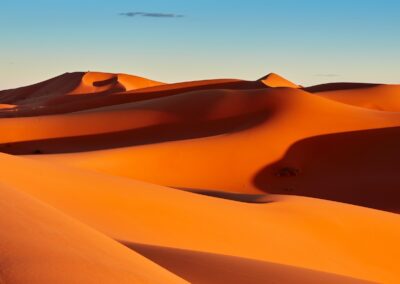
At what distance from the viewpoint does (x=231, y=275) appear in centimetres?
498

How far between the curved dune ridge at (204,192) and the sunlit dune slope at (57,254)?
0.04 ft

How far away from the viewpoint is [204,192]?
13594mm

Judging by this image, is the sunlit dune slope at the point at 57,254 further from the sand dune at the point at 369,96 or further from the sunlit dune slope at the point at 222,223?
the sand dune at the point at 369,96

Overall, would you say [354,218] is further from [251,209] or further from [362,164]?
[362,164]

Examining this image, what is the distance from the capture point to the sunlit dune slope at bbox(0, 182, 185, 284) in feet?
9.42

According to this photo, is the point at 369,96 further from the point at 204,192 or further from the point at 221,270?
the point at 221,270

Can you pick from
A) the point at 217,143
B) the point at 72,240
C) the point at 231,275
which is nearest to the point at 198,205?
the point at 231,275

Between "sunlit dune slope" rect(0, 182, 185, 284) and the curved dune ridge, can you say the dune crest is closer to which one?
the curved dune ridge

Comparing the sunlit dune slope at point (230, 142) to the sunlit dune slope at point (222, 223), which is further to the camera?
the sunlit dune slope at point (230, 142)

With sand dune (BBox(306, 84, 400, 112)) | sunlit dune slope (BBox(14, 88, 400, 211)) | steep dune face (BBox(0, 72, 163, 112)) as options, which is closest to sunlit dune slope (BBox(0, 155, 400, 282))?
sunlit dune slope (BBox(14, 88, 400, 211))

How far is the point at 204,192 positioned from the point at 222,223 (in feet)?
16.2

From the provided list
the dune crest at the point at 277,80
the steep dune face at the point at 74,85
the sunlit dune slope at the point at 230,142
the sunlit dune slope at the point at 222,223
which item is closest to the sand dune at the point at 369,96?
the sunlit dune slope at the point at 230,142

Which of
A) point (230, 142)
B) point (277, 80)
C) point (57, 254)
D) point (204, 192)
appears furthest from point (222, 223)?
point (277, 80)

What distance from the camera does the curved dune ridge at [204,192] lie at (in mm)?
3969
